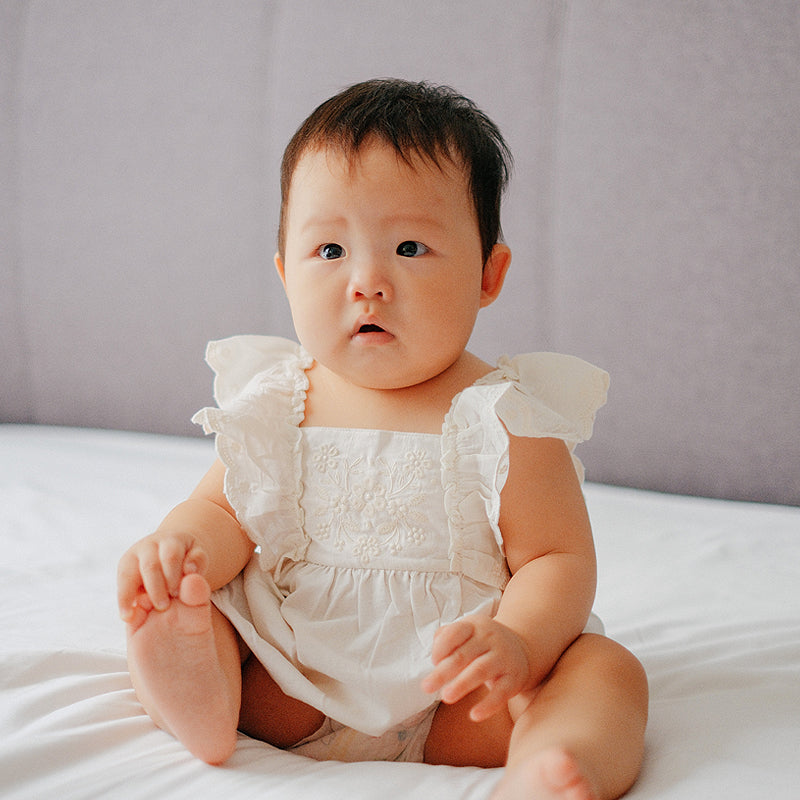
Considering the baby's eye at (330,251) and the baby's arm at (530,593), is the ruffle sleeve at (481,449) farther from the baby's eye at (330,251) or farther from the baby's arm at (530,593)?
the baby's eye at (330,251)

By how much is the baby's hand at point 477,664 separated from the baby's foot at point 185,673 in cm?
16

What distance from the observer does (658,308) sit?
1.42 meters

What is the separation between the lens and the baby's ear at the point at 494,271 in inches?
34.0

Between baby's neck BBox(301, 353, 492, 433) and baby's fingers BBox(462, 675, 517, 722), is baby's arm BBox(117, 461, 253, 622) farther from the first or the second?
baby's fingers BBox(462, 675, 517, 722)

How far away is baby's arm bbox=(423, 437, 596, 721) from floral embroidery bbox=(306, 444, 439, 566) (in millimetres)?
72

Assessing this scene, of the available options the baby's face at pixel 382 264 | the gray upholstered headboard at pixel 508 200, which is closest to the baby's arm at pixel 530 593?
the baby's face at pixel 382 264

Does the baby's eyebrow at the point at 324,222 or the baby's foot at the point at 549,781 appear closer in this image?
the baby's foot at the point at 549,781

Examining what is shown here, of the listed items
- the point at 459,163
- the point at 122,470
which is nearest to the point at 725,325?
the point at 459,163

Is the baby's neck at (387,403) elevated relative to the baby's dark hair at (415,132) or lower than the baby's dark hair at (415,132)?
lower

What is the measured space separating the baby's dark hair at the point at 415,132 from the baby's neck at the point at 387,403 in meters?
0.13

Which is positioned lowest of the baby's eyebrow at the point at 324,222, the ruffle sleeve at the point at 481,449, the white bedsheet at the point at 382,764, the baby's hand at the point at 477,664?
the white bedsheet at the point at 382,764

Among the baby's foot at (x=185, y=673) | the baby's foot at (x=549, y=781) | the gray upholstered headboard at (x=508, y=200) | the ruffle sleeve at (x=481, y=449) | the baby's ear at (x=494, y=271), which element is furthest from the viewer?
the gray upholstered headboard at (x=508, y=200)

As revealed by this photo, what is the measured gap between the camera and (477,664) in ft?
1.92

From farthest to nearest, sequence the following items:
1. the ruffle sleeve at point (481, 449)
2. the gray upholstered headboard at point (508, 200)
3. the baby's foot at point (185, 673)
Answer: the gray upholstered headboard at point (508, 200)
the ruffle sleeve at point (481, 449)
the baby's foot at point (185, 673)
